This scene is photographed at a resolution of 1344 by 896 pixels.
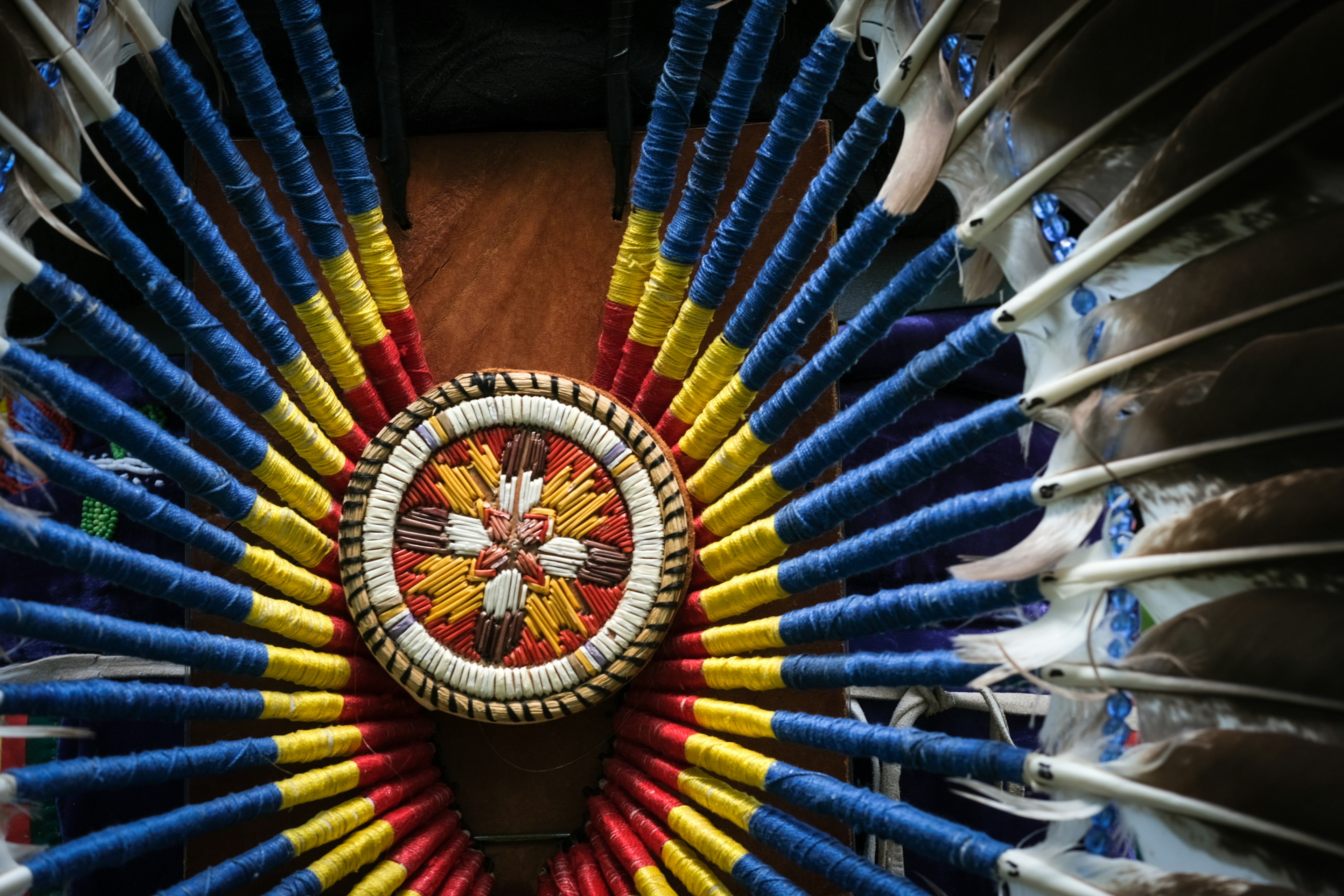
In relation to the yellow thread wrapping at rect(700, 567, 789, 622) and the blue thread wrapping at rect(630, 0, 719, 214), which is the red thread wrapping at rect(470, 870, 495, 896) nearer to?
the yellow thread wrapping at rect(700, 567, 789, 622)

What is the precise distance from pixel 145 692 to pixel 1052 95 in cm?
95

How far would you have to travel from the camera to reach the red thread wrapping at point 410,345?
3.93 ft

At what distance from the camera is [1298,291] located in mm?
804

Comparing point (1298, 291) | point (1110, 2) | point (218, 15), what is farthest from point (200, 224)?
point (1298, 291)

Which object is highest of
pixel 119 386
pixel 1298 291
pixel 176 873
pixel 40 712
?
pixel 119 386

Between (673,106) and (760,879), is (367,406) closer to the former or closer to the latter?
(673,106)

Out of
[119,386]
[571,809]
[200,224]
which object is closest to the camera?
[200,224]

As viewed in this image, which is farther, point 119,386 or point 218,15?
point 119,386

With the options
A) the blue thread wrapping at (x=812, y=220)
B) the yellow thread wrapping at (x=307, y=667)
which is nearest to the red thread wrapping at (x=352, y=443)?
the yellow thread wrapping at (x=307, y=667)

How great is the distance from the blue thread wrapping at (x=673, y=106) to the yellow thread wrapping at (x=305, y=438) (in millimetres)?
430

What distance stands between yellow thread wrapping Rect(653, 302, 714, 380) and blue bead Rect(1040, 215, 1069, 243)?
36 cm

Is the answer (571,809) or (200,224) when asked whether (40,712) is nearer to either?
(200,224)

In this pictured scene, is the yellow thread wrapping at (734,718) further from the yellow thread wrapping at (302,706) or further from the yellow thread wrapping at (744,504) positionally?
the yellow thread wrapping at (302,706)

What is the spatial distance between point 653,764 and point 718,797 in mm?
100
